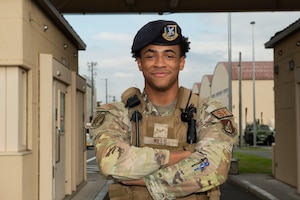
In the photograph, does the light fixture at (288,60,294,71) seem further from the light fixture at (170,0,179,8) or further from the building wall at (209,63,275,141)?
the building wall at (209,63,275,141)

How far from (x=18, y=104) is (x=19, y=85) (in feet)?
0.98

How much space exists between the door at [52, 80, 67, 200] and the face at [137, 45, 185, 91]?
671 centimetres

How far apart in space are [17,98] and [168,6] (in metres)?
4.54

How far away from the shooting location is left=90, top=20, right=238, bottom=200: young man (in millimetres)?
2033

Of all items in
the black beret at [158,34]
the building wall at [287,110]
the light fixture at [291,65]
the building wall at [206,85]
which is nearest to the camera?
the black beret at [158,34]

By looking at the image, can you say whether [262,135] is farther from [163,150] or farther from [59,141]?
[163,150]

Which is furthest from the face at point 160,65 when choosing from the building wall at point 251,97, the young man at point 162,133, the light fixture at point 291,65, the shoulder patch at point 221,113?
the building wall at point 251,97

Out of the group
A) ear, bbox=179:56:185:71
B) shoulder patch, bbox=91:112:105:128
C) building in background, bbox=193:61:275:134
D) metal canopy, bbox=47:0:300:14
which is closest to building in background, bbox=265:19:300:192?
metal canopy, bbox=47:0:300:14

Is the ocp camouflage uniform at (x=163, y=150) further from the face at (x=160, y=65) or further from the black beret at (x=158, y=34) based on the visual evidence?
the black beret at (x=158, y=34)

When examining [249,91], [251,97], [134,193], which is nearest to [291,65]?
[134,193]

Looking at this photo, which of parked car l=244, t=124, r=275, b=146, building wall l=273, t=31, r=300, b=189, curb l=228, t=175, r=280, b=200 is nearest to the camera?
curb l=228, t=175, r=280, b=200

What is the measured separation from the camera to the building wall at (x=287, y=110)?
437 inches

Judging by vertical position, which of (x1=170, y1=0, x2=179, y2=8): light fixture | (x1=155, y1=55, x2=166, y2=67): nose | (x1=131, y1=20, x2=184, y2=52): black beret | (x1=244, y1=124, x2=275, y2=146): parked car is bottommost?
(x1=244, y1=124, x2=275, y2=146): parked car

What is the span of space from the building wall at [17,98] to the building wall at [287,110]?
639cm
